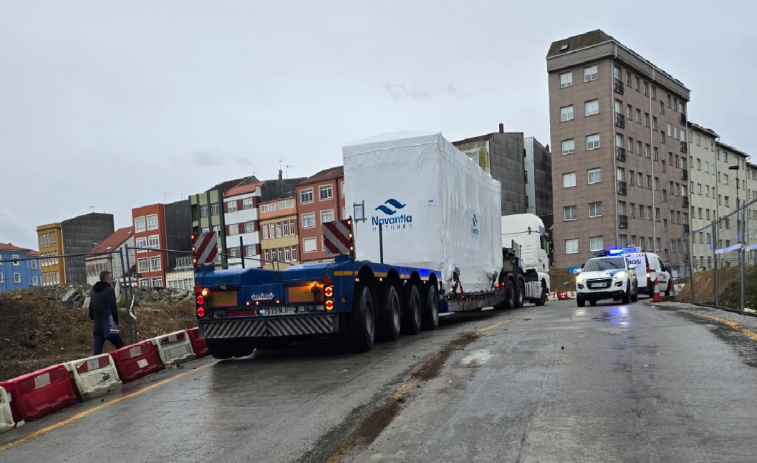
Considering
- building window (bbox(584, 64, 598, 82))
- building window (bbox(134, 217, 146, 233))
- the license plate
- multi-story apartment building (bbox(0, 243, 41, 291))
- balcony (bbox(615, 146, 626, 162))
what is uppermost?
building window (bbox(584, 64, 598, 82))

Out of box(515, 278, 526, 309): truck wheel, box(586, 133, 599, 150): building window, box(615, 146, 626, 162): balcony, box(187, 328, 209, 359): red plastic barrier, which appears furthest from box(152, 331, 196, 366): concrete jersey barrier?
box(615, 146, 626, 162): balcony

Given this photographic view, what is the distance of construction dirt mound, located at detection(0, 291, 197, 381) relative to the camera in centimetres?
1415

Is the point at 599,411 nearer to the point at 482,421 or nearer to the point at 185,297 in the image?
the point at 482,421

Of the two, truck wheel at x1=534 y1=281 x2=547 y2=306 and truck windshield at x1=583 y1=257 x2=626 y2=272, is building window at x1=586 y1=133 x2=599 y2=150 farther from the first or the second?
truck windshield at x1=583 y1=257 x2=626 y2=272

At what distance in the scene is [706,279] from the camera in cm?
1947

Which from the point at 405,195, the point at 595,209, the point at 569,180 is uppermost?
the point at 569,180

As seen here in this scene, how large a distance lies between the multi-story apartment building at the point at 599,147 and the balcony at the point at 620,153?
86mm

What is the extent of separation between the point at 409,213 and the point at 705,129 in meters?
74.2

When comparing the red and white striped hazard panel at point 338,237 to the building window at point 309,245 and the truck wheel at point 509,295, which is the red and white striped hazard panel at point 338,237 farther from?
the building window at point 309,245

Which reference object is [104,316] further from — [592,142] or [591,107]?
[591,107]

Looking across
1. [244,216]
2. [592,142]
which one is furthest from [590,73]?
[244,216]

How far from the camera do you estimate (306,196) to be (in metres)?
71.4

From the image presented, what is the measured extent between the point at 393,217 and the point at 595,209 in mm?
49890

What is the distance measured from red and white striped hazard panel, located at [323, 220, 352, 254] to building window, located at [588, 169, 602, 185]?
53.0m
